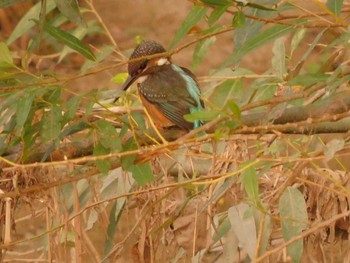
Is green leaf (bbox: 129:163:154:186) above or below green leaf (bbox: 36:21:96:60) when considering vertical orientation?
below

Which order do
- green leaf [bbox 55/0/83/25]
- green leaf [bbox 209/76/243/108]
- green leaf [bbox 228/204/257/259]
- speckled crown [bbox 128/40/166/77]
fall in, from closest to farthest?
green leaf [bbox 55/0/83/25] < green leaf [bbox 228/204/257/259] < green leaf [bbox 209/76/243/108] < speckled crown [bbox 128/40/166/77]

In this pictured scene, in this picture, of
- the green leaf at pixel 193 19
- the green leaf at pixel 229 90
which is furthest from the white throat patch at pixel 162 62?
the green leaf at pixel 193 19

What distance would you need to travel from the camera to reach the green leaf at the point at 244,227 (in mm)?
2783

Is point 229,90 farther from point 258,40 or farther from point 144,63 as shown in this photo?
point 144,63

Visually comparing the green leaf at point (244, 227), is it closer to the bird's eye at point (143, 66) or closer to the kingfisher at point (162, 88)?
the kingfisher at point (162, 88)

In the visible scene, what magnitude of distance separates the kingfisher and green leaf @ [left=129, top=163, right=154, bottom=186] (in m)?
0.89

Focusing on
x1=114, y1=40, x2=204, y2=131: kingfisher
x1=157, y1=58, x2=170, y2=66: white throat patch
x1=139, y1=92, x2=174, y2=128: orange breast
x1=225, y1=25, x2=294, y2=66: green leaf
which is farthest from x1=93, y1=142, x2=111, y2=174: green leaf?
x1=157, y1=58, x2=170, y2=66: white throat patch

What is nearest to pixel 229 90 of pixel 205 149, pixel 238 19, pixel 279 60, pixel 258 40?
pixel 279 60

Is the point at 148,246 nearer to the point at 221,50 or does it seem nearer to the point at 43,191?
the point at 43,191

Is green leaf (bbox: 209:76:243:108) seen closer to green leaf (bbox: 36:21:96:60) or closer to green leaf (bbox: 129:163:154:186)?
green leaf (bbox: 129:163:154:186)

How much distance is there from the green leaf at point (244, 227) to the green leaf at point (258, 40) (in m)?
0.60

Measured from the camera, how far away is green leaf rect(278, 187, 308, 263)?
2.56 m

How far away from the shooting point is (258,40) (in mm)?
2318

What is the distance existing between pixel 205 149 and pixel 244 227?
573mm
